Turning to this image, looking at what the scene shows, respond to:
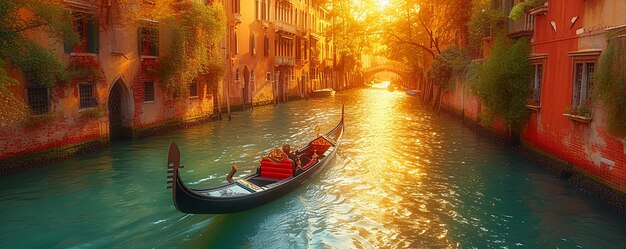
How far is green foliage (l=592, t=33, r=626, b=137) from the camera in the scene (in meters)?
6.79

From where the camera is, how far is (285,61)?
102 ft

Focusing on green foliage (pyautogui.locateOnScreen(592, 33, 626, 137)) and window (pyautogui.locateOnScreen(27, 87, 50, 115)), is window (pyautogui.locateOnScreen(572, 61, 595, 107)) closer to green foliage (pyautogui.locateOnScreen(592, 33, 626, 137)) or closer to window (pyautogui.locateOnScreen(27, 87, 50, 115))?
green foliage (pyautogui.locateOnScreen(592, 33, 626, 137))

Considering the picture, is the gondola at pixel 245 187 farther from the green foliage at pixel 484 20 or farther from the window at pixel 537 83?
the green foliage at pixel 484 20

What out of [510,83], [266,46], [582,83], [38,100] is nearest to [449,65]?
[510,83]

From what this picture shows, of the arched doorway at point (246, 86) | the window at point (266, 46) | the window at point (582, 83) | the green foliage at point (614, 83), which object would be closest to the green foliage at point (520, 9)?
the window at point (582, 83)

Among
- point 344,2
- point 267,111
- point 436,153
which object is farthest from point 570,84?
point 344,2

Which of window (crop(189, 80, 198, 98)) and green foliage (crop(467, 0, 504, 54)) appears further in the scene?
window (crop(189, 80, 198, 98))

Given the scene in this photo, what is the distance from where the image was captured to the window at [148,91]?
15.4 metres

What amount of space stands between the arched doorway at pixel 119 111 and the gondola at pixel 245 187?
22.5 ft

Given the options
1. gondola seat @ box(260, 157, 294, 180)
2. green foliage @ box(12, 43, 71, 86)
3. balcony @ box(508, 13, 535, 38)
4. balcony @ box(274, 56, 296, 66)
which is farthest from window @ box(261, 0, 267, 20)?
gondola seat @ box(260, 157, 294, 180)

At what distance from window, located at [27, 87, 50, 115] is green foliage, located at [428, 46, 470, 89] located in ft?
46.2

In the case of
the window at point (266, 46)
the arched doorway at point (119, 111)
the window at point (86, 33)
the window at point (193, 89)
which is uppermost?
the window at point (266, 46)

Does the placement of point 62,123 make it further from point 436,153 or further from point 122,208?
point 436,153

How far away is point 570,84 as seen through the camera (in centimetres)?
934
